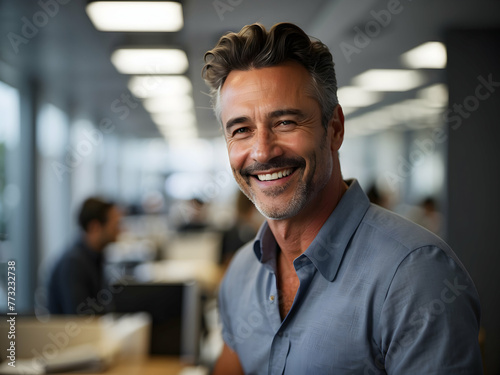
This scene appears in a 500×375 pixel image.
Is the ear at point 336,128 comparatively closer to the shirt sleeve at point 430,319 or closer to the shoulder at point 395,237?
the shoulder at point 395,237

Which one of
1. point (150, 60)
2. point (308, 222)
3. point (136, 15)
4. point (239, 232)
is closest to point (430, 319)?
point (308, 222)

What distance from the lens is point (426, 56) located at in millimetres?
4676

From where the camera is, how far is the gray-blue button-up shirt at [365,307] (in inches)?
37.4

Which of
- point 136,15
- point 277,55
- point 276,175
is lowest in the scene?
point 276,175

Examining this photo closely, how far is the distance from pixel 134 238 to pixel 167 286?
249 inches

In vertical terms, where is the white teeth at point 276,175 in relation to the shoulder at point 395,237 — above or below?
above

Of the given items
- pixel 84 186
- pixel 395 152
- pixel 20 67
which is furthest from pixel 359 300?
pixel 395 152

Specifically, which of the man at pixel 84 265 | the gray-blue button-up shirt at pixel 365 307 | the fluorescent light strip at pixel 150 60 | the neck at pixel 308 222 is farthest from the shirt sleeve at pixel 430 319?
the fluorescent light strip at pixel 150 60

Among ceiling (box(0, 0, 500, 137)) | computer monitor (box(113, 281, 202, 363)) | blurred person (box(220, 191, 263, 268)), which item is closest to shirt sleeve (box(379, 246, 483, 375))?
ceiling (box(0, 0, 500, 137))

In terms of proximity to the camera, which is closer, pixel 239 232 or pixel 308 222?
pixel 308 222

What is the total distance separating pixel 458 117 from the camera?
3738 mm

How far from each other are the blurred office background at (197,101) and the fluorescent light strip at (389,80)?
24 mm

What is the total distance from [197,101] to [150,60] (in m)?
2.30

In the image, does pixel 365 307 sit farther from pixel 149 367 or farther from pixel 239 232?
pixel 239 232
